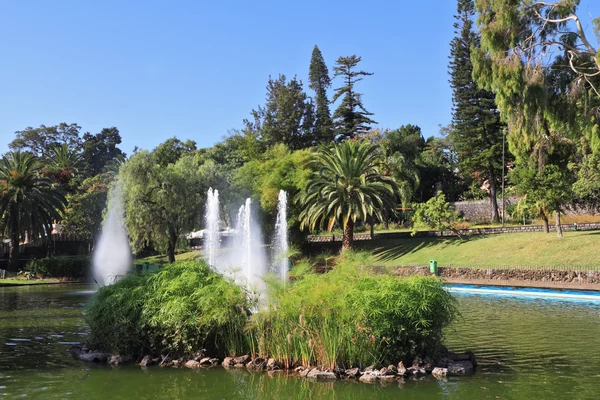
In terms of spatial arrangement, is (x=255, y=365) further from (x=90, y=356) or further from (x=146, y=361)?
(x=90, y=356)

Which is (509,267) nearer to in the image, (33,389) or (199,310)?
(199,310)

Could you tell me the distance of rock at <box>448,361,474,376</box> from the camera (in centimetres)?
1140

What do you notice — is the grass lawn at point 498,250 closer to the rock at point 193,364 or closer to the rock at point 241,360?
the rock at point 241,360

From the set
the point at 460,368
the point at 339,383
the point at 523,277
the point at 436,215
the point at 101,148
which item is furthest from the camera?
the point at 101,148

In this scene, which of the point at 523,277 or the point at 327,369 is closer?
the point at 327,369

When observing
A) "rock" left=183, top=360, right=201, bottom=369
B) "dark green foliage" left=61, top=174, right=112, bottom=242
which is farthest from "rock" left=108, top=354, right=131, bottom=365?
"dark green foliage" left=61, top=174, right=112, bottom=242

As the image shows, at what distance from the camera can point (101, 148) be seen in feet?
383

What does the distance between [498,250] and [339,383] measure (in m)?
32.3

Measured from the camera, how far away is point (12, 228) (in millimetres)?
43188

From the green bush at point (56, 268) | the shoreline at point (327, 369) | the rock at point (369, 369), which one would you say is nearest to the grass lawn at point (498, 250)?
the shoreline at point (327, 369)

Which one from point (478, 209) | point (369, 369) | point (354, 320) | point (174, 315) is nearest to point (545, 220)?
point (478, 209)

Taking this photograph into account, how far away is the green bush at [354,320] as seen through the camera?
11.1 meters

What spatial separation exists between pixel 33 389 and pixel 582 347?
12501 mm

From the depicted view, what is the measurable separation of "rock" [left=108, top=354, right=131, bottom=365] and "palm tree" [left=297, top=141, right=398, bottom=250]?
3105cm
